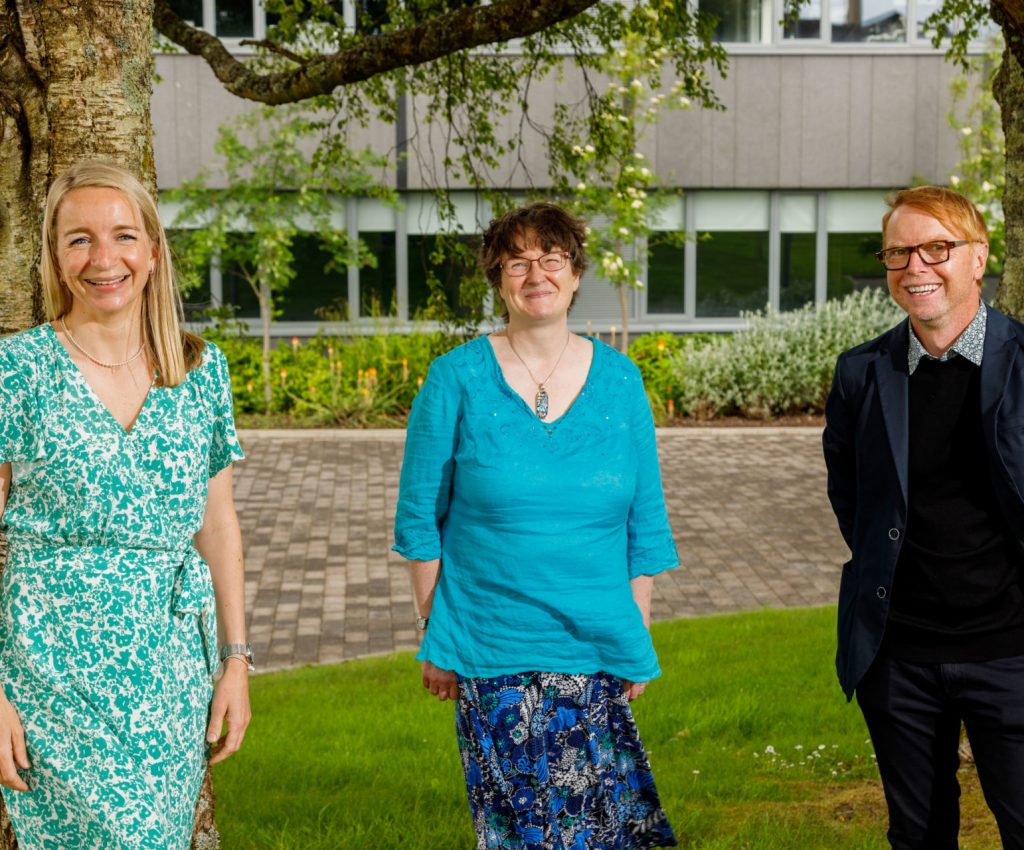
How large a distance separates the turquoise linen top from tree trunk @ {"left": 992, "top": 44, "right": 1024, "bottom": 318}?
2.20m

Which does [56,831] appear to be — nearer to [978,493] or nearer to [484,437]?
[484,437]

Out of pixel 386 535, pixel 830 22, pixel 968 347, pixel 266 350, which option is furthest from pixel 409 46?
pixel 830 22

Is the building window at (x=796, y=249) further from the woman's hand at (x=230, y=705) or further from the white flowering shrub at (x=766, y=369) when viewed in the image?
the woman's hand at (x=230, y=705)

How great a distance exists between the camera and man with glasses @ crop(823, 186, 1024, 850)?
137 inches

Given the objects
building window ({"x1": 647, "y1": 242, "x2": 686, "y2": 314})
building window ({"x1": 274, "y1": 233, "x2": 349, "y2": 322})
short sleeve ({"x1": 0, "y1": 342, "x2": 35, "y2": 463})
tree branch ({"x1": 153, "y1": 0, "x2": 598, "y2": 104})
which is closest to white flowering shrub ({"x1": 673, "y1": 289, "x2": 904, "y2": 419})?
building window ({"x1": 647, "y1": 242, "x2": 686, "y2": 314})

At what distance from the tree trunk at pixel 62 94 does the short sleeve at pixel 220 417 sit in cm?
85

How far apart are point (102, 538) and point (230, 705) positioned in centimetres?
49

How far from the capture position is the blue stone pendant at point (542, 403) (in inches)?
149

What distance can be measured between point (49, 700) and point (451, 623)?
3.82ft

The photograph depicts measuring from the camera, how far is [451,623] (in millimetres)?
A: 3791

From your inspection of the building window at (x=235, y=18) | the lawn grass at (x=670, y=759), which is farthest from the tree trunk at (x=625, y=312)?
the lawn grass at (x=670, y=759)

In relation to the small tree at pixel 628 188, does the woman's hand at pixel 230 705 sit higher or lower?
lower

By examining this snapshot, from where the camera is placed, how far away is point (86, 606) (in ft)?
9.59

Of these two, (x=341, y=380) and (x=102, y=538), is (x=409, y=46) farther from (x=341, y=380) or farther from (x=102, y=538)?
(x=341, y=380)
